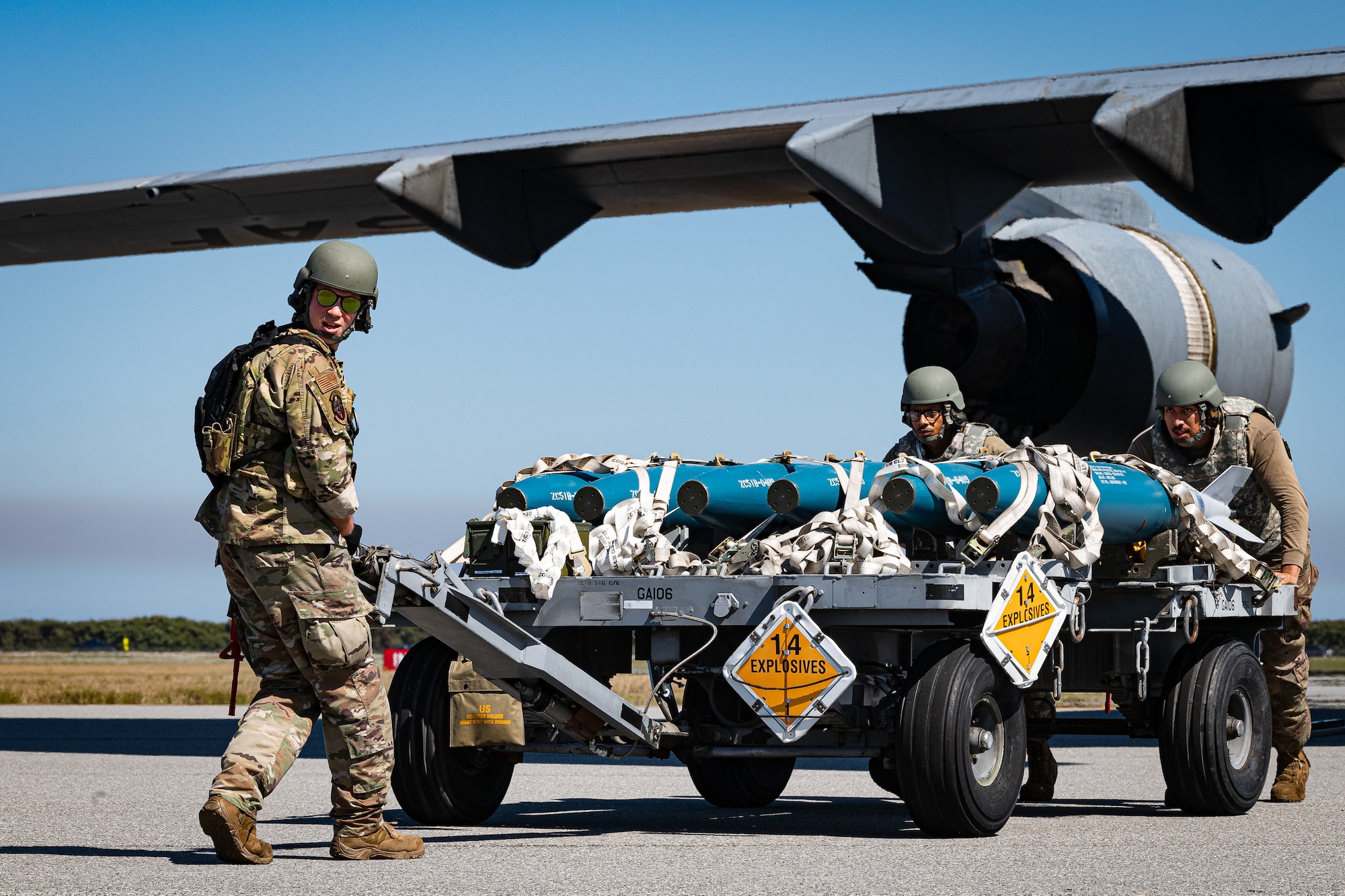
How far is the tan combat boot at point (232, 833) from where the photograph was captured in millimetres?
5066

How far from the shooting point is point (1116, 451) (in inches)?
453

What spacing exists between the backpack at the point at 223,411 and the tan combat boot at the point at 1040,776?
458cm

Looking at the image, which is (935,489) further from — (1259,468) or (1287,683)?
(1287,683)

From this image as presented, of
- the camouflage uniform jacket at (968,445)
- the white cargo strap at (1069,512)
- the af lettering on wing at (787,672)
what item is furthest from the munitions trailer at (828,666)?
the camouflage uniform jacket at (968,445)

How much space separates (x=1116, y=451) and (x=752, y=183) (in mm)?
3190

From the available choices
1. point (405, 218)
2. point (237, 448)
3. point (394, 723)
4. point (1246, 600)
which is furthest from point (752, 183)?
point (237, 448)

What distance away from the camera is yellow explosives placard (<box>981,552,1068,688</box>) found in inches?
239

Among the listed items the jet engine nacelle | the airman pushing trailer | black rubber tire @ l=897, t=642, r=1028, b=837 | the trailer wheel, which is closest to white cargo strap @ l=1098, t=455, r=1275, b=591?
the airman pushing trailer

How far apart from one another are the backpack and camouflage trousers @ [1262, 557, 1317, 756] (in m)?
5.30

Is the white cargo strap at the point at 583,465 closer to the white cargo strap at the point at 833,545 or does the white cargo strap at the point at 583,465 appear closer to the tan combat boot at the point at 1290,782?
the white cargo strap at the point at 833,545

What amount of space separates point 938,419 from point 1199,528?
4.44 ft

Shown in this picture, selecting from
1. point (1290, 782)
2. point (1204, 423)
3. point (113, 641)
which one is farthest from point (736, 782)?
point (113, 641)

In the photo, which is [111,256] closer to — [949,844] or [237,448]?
[237,448]

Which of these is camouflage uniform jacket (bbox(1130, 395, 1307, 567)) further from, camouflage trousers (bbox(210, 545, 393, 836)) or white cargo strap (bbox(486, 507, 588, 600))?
camouflage trousers (bbox(210, 545, 393, 836))
